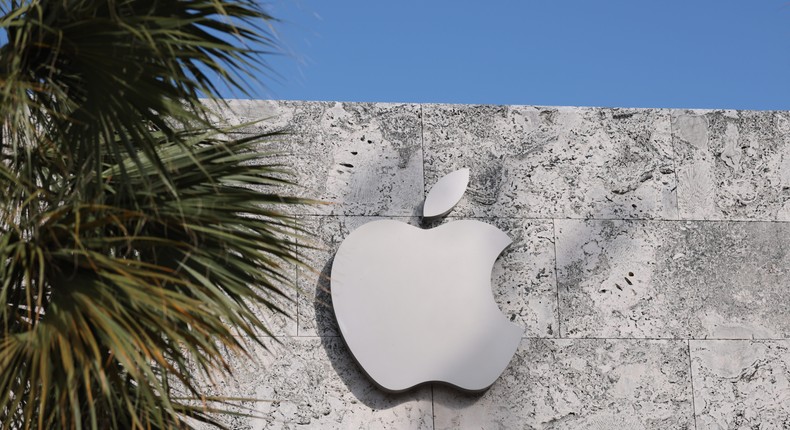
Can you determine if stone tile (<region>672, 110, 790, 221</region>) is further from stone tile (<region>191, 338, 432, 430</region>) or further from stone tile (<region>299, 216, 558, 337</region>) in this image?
stone tile (<region>191, 338, 432, 430</region>)

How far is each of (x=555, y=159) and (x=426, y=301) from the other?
117cm

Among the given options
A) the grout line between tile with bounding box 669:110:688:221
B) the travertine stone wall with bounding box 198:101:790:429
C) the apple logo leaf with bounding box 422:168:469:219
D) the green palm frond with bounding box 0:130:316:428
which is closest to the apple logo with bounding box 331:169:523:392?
the apple logo leaf with bounding box 422:168:469:219

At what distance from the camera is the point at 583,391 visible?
20.4 ft

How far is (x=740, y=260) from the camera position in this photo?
21.8ft

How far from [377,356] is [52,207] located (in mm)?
2530

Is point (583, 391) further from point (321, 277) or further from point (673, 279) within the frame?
point (321, 277)

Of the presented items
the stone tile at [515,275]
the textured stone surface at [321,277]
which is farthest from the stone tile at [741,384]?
the textured stone surface at [321,277]

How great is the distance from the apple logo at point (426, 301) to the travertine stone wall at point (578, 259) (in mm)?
108

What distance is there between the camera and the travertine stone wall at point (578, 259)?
238 inches

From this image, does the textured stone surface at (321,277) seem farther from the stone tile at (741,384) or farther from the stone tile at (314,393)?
the stone tile at (741,384)

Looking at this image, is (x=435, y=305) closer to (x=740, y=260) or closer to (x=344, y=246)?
(x=344, y=246)

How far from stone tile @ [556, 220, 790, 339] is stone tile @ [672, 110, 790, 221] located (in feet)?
0.30

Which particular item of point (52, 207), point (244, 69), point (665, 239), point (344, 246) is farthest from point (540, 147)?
point (52, 207)

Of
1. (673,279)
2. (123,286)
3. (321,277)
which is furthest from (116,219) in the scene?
(673,279)
